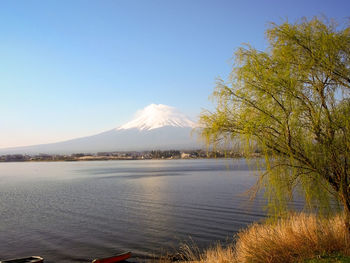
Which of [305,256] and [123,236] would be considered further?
[123,236]

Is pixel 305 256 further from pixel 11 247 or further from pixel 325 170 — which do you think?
pixel 11 247

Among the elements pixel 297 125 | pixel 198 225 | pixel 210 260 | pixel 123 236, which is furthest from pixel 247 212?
pixel 297 125

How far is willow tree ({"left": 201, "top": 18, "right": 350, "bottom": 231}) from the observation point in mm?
7719

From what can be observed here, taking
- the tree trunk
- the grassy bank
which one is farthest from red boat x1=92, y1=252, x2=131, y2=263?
the tree trunk

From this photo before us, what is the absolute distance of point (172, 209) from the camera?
22.3 m

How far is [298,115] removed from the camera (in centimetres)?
794

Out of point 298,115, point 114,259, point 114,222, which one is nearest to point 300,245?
point 298,115

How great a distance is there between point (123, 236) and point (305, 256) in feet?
33.5

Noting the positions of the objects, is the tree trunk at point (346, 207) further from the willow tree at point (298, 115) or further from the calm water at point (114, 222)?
the calm water at point (114, 222)

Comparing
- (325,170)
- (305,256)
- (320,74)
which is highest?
(320,74)

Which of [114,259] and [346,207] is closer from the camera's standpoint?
[346,207]

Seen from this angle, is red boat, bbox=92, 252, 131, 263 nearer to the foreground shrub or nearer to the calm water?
the calm water

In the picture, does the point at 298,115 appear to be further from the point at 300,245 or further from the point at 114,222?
the point at 114,222

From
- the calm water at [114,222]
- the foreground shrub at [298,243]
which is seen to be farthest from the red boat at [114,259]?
the foreground shrub at [298,243]
